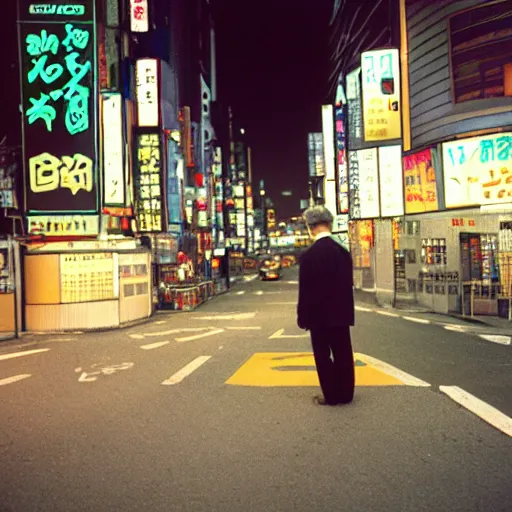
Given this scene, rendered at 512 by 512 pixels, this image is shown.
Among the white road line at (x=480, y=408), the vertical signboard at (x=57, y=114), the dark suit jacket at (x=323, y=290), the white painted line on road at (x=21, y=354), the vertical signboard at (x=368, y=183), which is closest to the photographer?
the white road line at (x=480, y=408)

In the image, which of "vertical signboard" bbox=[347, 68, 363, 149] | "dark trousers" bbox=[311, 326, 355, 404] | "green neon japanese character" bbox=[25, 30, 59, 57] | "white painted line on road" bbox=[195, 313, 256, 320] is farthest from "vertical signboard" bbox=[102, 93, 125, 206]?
"dark trousers" bbox=[311, 326, 355, 404]

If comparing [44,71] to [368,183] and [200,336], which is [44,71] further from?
[368,183]

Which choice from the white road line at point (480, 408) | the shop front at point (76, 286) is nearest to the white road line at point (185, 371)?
the white road line at point (480, 408)

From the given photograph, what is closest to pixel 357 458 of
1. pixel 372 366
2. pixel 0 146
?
pixel 372 366

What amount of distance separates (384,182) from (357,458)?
62.4ft

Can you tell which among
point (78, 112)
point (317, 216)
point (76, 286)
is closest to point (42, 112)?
point (78, 112)

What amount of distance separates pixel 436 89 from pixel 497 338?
35.9 feet

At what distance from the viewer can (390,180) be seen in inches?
858

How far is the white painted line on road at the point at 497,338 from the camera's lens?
10.5 m

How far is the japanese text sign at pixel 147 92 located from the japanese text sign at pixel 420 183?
10631 mm

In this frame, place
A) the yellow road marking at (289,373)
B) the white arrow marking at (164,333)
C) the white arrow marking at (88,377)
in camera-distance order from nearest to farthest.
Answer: the yellow road marking at (289,373) < the white arrow marking at (88,377) < the white arrow marking at (164,333)

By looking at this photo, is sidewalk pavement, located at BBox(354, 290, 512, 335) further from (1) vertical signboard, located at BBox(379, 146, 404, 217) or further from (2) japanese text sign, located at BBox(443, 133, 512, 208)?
(1) vertical signboard, located at BBox(379, 146, 404, 217)

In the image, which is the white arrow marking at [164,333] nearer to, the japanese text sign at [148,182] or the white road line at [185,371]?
the white road line at [185,371]

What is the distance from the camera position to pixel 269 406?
5523 mm
